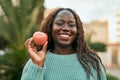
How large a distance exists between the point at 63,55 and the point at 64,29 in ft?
0.85

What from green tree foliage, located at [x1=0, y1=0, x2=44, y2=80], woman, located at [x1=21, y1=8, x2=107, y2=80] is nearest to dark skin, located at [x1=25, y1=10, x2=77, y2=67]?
woman, located at [x1=21, y1=8, x2=107, y2=80]

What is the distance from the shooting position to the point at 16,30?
13594 mm

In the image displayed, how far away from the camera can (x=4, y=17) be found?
576 inches

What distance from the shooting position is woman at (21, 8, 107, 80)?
3393 mm

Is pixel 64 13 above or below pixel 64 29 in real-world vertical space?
above

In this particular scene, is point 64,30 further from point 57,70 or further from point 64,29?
point 57,70

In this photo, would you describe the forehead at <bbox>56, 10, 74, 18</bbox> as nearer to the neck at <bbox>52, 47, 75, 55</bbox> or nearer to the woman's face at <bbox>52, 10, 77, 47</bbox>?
the woman's face at <bbox>52, 10, 77, 47</bbox>

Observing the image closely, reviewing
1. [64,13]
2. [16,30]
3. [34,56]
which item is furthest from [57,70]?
[16,30]

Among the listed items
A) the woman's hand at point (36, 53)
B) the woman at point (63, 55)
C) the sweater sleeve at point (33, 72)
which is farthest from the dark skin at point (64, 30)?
the sweater sleeve at point (33, 72)

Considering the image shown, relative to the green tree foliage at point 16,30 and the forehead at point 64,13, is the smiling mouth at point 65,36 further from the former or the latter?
the green tree foliage at point 16,30

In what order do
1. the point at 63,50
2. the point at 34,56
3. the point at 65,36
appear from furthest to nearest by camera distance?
the point at 63,50, the point at 65,36, the point at 34,56

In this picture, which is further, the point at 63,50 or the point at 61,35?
the point at 63,50

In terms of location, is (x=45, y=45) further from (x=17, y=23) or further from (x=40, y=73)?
(x=17, y=23)

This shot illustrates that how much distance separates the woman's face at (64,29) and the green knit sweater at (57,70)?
0.12 m
